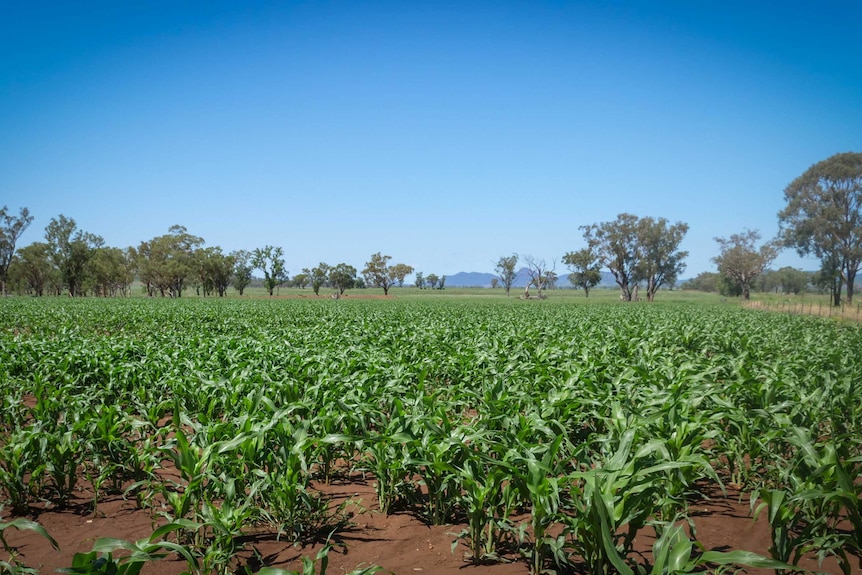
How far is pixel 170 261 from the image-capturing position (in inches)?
3132

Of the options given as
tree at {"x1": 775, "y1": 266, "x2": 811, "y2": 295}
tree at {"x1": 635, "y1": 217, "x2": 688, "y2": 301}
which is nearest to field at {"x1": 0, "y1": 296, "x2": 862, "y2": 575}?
tree at {"x1": 635, "y1": 217, "x2": 688, "y2": 301}

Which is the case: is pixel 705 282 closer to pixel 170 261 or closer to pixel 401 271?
pixel 401 271

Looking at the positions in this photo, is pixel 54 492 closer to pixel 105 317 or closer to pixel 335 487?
pixel 335 487

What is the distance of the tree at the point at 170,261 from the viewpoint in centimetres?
7962

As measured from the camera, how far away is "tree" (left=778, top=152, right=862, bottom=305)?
50781mm

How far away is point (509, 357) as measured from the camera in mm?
8172

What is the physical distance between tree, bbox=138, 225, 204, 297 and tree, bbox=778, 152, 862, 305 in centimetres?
8839

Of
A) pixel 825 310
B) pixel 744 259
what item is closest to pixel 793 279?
pixel 744 259

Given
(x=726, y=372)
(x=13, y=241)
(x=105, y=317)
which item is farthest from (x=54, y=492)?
(x=13, y=241)

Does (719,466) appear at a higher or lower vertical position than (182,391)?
lower

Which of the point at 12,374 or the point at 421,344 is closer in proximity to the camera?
the point at 12,374

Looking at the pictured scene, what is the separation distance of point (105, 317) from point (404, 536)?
2370 cm

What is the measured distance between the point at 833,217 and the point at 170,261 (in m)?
93.1

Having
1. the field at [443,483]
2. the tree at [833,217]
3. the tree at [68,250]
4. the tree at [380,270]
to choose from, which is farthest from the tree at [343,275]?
the field at [443,483]
